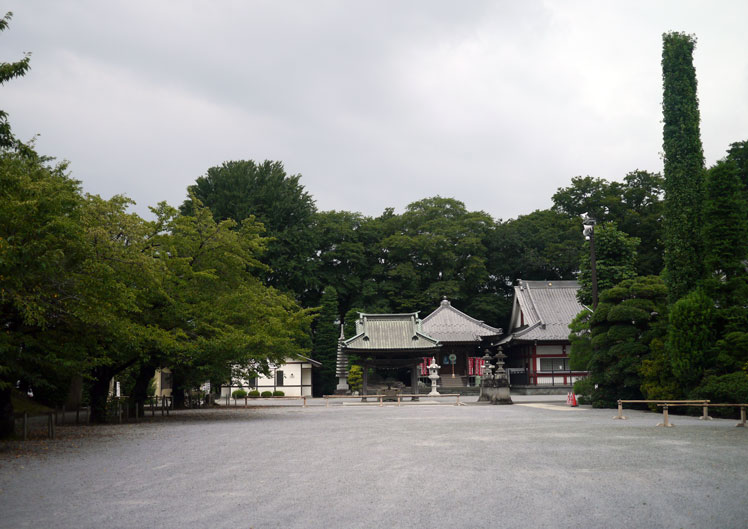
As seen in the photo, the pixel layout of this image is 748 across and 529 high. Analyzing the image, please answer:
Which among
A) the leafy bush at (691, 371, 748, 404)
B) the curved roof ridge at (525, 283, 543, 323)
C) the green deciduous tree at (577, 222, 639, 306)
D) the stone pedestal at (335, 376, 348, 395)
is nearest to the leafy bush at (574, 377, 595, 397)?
the leafy bush at (691, 371, 748, 404)

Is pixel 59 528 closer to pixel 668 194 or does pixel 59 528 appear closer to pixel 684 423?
pixel 684 423

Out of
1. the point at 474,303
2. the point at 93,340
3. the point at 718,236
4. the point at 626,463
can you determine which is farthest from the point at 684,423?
the point at 474,303

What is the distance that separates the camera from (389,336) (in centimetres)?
3628

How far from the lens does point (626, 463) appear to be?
9328 millimetres

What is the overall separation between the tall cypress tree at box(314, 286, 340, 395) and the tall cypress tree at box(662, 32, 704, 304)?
28.0m

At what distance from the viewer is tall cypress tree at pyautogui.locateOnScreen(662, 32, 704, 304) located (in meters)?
20.3

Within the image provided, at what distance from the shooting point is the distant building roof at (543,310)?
4291cm

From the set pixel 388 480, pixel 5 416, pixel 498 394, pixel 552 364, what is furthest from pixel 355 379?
pixel 388 480

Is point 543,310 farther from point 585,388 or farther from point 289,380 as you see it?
point 585,388

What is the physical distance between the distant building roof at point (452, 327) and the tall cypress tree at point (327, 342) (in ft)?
21.9

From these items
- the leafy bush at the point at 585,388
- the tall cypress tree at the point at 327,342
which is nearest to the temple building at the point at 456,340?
the tall cypress tree at the point at 327,342

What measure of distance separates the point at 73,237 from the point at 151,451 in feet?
14.1

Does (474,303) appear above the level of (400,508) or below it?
above

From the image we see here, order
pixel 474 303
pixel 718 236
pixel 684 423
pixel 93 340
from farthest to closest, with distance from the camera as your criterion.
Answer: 1. pixel 474 303
2. pixel 718 236
3. pixel 684 423
4. pixel 93 340
